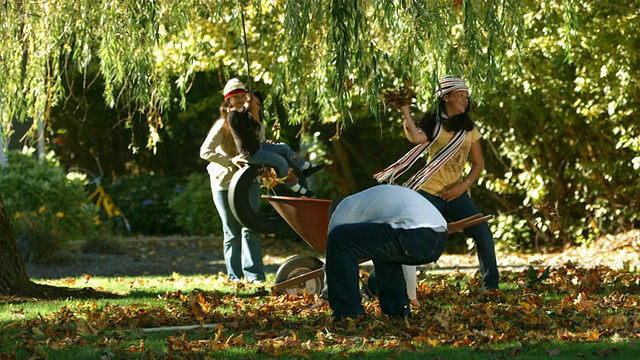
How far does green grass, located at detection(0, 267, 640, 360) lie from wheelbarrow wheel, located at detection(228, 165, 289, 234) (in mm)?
514

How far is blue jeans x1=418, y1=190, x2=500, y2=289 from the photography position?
24.3ft

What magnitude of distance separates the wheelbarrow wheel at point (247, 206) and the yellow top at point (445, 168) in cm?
144

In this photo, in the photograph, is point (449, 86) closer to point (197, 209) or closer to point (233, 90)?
point (233, 90)

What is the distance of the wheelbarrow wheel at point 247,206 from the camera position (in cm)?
826

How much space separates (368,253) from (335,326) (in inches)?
18.9

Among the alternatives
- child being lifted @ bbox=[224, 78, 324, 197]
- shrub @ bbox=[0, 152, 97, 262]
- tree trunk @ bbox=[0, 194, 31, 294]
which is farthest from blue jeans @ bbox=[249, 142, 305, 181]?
shrub @ bbox=[0, 152, 97, 262]

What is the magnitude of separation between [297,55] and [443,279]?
2.39 m

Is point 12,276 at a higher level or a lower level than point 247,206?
lower

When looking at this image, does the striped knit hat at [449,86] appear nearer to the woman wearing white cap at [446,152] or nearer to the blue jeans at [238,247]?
the woman wearing white cap at [446,152]

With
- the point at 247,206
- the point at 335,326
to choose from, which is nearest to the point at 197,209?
the point at 247,206

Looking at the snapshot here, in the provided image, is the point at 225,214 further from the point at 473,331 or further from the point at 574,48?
the point at 574,48

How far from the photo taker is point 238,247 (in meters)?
9.55

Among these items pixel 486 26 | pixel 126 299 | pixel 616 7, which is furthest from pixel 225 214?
pixel 616 7

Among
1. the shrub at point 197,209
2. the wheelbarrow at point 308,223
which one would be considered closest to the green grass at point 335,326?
the wheelbarrow at point 308,223
